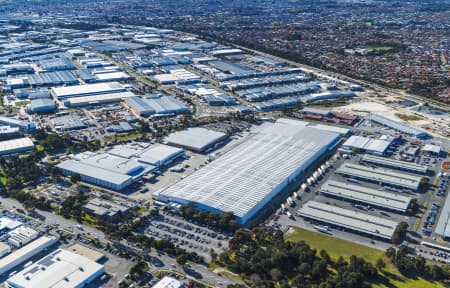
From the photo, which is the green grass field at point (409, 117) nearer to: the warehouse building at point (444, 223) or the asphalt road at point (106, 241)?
the warehouse building at point (444, 223)

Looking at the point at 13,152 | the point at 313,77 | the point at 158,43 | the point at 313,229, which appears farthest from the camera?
the point at 158,43

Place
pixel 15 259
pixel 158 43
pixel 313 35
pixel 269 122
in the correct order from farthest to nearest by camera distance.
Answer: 1. pixel 313 35
2. pixel 158 43
3. pixel 269 122
4. pixel 15 259

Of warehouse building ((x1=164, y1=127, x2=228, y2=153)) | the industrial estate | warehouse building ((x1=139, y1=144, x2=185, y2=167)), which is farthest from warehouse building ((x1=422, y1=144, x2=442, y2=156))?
warehouse building ((x1=139, y1=144, x2=185, y2=167))

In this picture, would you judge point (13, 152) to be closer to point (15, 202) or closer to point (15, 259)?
point (15, 202)

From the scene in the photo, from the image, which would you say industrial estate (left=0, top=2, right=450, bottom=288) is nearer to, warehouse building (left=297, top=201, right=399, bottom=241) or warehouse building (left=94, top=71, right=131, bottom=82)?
warehouse building (left=297, top=201, right=399, bottom=241)

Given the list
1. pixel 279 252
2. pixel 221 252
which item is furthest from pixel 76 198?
pixel 279 252

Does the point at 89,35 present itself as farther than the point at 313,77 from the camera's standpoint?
Yes
